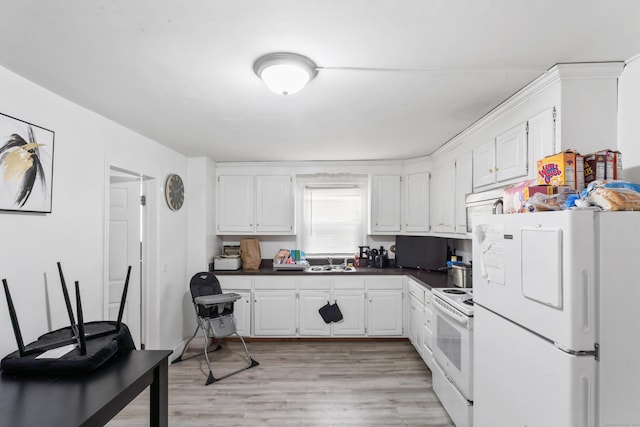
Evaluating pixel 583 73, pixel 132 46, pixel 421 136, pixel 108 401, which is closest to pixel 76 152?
pixel 132 46

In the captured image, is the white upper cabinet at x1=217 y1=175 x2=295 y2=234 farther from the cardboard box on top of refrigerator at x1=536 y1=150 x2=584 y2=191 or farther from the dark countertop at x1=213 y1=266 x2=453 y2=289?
the cardboard box on top of refrigerator at x1=536 y1=150 x2=584 y2=191

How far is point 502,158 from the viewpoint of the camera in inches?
94.0

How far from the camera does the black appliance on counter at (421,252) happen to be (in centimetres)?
393

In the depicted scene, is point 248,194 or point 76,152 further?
point 248,194

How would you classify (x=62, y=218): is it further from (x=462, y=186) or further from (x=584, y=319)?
(x=462, y=186)

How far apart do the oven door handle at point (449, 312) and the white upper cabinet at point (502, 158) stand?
1.05 metres

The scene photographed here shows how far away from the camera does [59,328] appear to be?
205cm

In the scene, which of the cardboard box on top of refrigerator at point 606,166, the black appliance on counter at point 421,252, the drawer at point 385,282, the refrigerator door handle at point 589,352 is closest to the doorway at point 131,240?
the drawer at point 385,282

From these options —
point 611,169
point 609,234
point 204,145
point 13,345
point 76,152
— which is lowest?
point 13,345

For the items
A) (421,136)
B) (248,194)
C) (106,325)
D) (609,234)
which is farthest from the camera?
(248,194)

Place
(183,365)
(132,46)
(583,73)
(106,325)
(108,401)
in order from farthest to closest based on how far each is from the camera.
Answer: (183,365), (106,325), (583,73), (132,46), (108,401)

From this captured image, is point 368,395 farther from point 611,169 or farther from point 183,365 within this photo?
point 611,169

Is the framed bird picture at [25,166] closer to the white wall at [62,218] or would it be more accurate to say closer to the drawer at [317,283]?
the white wall at [62,218]

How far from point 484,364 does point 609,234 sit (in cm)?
101
